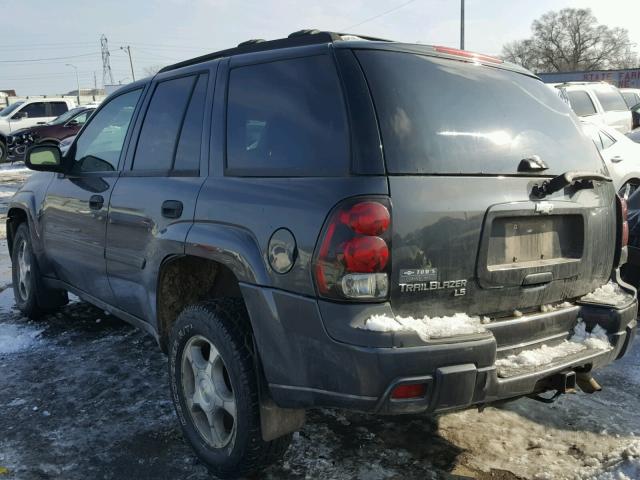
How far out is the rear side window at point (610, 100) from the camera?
1467 cm

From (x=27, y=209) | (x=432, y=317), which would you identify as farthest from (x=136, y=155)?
(x=432, y=317)

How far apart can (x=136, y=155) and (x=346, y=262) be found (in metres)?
1.92

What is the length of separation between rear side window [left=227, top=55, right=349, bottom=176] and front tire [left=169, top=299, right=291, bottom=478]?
0.70 meters

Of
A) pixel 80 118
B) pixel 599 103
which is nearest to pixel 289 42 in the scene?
pixel 599 103

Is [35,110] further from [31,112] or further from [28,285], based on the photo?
[28,285]

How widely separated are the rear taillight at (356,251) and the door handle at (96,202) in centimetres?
207

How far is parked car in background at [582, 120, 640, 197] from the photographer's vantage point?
27.2 ft

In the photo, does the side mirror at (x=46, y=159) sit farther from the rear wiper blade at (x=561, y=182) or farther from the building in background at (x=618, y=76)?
the building in background at (x=618, y=76)

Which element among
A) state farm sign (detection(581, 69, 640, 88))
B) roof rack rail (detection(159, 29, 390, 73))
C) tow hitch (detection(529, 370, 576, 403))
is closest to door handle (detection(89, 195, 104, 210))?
roof rack rail (detection(159, 29, 390, 73))

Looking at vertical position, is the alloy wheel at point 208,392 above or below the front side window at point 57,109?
below

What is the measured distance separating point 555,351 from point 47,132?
19.9 meters

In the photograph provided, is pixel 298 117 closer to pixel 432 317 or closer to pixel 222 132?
pixel 222 132

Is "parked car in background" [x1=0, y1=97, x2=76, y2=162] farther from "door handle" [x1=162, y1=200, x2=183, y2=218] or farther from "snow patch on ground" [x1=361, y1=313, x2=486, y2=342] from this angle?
"snow patch on ground" [x1=361, y1=313, x2=486, y2=342]

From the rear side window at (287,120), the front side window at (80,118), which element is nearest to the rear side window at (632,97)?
the front side window at (80,118)
